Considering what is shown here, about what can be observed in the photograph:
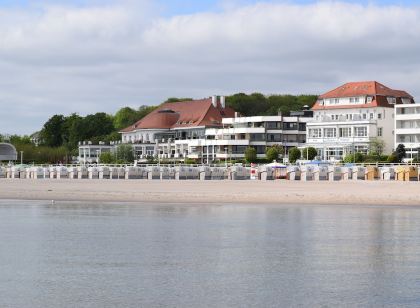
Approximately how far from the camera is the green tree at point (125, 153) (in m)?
111

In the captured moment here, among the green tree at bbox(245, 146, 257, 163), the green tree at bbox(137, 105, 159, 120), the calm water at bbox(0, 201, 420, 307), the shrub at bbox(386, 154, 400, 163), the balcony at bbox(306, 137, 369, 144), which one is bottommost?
the calm water at bbox(0, 201, 420, 307)

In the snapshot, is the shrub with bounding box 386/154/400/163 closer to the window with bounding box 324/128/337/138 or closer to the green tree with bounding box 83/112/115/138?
the window with bounding box 324/128/337/138

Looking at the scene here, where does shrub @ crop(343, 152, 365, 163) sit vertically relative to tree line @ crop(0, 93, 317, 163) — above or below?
below

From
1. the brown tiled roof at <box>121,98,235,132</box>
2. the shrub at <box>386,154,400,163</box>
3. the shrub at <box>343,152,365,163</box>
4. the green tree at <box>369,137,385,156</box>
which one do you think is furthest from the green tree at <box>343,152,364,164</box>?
the brown tiled roof at <box>121,98,235,132</box>

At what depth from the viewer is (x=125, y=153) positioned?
112250mm

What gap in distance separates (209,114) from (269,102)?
24.5 m

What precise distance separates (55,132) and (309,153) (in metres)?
69.2

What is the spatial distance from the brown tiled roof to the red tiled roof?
2068 cm

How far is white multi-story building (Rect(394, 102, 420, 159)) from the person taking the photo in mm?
88312

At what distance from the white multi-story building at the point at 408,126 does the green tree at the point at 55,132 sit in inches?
2891

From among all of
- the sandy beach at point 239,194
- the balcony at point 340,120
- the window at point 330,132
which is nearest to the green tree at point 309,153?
the window at point 330,132

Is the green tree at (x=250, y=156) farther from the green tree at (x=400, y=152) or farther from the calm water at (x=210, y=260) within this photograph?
the calm water at (x=210, y=260)

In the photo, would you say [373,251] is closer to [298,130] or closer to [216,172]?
[216,172]

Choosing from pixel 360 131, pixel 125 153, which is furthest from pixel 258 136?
pixel 125 153
